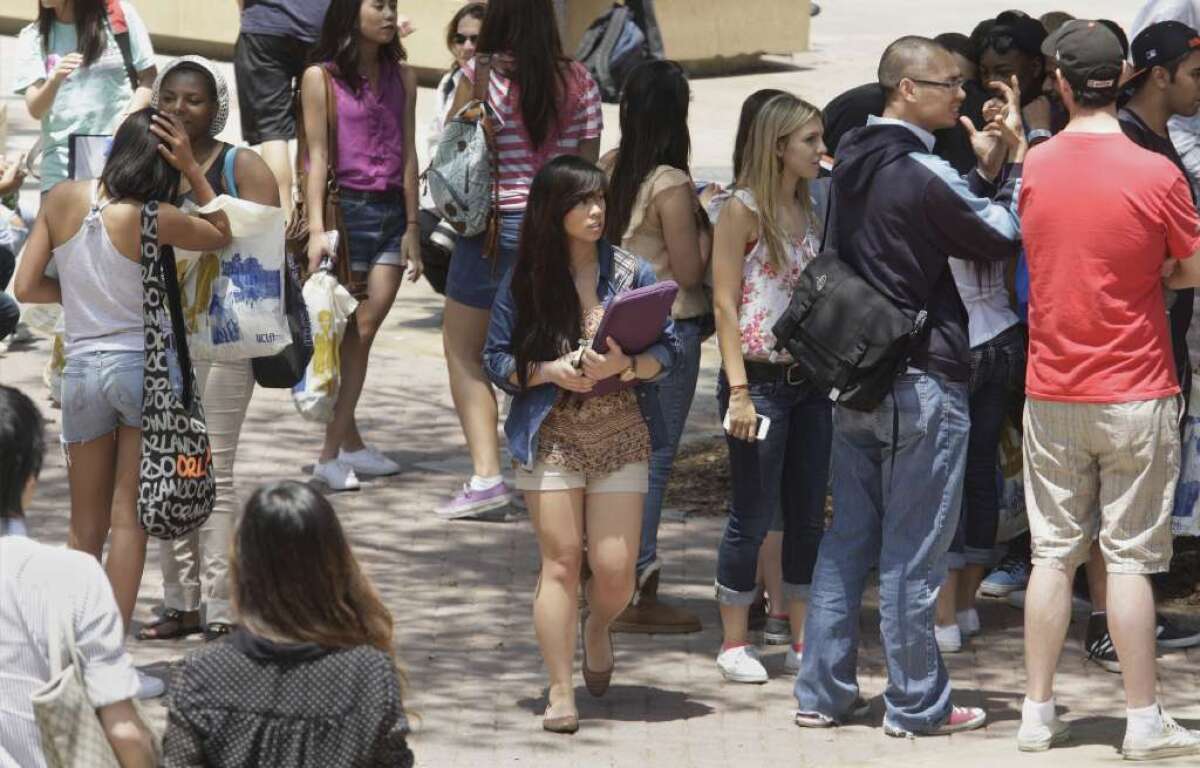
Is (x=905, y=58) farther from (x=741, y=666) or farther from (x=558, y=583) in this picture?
(x=741, y=666)

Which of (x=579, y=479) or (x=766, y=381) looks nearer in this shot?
(x=579, y=479)

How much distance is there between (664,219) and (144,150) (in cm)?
184

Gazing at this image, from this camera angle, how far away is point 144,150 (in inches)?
255

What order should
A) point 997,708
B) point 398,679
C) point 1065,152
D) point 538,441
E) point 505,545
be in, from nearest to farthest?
1. point 398,679
2. point 1065,152
3. point 538,441
4. point 997,708
5. point 505,545

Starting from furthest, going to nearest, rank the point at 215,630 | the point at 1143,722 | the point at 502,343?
the point at 215,630 < the point at 502,343 < the point at 1143,722

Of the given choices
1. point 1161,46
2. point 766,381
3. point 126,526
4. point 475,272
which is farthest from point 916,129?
point 475,272

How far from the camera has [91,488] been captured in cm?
664

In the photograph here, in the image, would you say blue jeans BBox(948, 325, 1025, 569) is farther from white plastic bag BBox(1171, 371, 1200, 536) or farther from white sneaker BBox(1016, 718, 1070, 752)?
white sneaker BBox(1016, 718, 1070, 752)

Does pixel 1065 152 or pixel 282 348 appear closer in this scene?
pixel 1065 152

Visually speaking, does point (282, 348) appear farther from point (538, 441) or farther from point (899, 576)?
point (899, 576)

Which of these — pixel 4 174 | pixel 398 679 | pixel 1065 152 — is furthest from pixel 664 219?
pixel 398 679

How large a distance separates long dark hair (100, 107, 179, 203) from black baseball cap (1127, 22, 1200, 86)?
3278 millimetres

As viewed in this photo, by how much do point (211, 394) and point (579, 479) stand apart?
1438 mm

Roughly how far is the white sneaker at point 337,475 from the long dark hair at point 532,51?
1.83 metres
